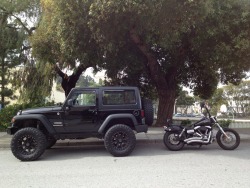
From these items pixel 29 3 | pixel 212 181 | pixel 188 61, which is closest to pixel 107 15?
pixel 212 181

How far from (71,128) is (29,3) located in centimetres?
1172

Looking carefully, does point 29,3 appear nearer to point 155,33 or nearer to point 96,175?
point 155,33

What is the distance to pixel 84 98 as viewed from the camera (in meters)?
8.52

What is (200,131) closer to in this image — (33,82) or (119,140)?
(119,140)

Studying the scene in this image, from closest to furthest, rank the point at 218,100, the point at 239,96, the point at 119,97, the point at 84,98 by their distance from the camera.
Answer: the point at 84,98
the point at 119,97
the point at 239,96
the point at 218,100

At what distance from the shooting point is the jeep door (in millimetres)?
8203

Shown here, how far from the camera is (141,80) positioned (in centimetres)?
1877

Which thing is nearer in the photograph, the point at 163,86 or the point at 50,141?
the point at 50,141

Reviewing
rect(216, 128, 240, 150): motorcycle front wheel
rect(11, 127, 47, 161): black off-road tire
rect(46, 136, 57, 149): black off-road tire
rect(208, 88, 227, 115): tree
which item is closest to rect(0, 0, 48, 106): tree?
rect(46, 136, 57, 149): black off-road tire

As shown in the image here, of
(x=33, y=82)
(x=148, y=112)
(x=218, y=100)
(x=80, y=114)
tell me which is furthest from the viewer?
(x=218, y=100)

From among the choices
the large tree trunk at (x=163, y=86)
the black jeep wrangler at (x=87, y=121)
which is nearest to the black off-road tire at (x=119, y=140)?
the black jeep wrangler at (x=87, y=121)

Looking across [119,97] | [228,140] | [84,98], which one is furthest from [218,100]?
[84,98]

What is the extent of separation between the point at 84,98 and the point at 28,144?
202 cm

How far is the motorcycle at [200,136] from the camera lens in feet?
29.3
